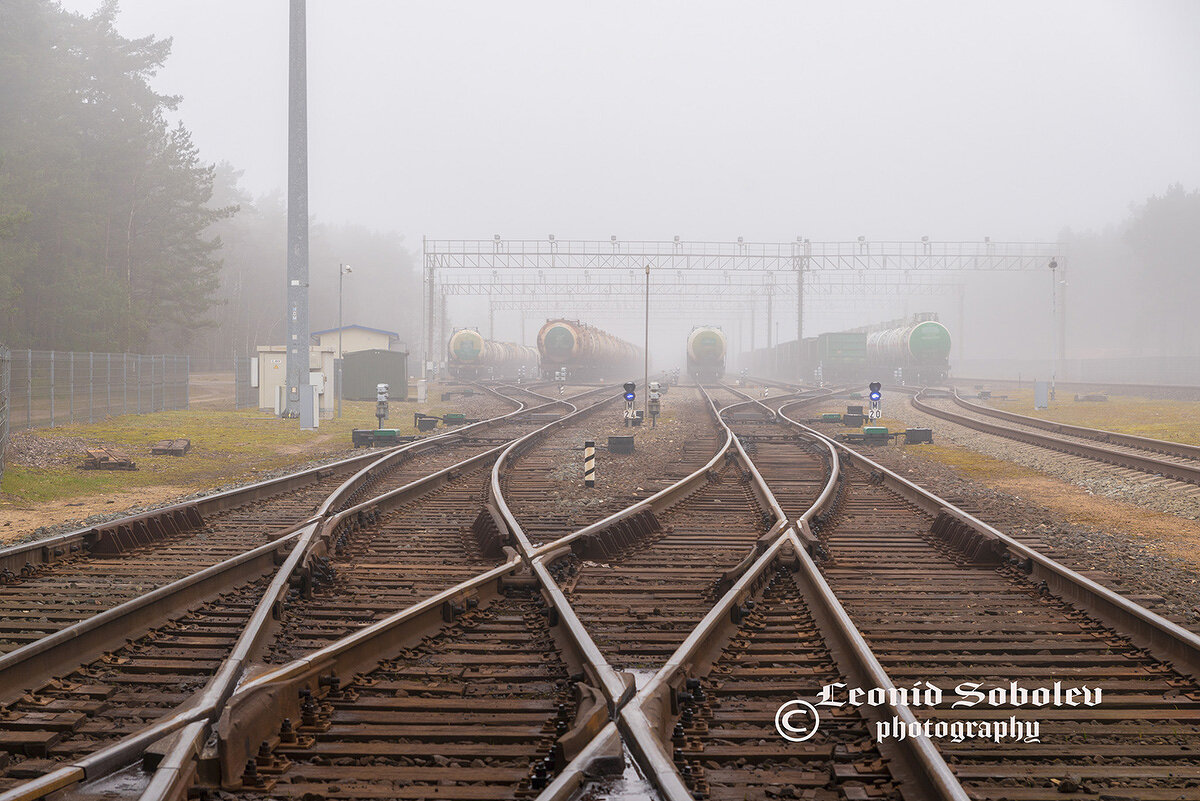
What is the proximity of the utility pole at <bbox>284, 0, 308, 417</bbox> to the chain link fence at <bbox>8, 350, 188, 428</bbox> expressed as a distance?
5.68 metres

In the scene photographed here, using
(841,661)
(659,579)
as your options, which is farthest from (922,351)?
(841,661)

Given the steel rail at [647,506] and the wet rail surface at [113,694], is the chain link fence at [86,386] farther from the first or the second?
the wet rail surface at [113,694]

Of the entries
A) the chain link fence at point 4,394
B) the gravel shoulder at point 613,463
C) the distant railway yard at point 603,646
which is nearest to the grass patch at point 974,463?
the distant railway yard at point 603,646

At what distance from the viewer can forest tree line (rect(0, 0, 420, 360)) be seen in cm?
3781

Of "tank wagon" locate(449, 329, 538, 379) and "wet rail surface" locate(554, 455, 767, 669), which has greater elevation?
"tank wagon" locate(449, 329, 538, 379)

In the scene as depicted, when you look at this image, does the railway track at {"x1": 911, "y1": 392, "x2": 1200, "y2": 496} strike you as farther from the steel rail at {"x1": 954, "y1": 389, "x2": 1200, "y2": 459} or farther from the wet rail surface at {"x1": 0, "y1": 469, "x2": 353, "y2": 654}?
the wet rail surface at {"x1": 0, "y1": 469, "x2": 353, "y2": 654}

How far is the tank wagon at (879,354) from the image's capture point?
5431 cm

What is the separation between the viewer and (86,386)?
2894cm

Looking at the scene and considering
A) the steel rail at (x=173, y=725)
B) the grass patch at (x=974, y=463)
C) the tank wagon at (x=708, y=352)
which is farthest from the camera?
the tank wagon at (x=708, y=352)

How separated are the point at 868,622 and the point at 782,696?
170 cm

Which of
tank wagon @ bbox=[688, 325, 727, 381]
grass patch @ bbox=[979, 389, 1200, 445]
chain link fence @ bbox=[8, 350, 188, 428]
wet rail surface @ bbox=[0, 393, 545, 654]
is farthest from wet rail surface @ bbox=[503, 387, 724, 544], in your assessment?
tank wagon @ bbox=[688, 325, 727, 381]

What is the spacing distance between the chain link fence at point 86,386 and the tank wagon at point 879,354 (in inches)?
1367

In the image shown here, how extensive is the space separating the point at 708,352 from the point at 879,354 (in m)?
10.8

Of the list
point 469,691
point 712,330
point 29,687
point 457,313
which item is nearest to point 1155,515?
point 469,691
